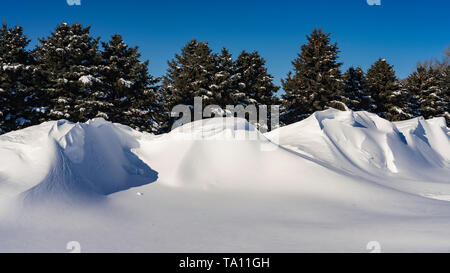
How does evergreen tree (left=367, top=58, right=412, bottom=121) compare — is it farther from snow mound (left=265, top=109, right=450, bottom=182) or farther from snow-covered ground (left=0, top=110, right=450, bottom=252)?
snow-covered ground (left=0, top=110, right=450, bottom=252)

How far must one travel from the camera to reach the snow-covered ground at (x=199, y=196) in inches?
147

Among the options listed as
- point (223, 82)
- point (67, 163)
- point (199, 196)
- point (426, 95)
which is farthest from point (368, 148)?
point (426, 95)

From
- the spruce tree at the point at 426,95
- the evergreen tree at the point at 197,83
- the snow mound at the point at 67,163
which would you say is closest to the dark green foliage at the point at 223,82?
the evergreen tree at the point at 197,83

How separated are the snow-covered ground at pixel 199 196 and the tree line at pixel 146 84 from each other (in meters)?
9.09

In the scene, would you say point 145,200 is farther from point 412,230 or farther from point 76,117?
point 76,117

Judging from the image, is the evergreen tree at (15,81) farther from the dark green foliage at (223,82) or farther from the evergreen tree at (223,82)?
the evergreen tree at (223,82)

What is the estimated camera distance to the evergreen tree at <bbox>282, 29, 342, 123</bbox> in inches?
972

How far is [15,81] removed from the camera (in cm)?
1853

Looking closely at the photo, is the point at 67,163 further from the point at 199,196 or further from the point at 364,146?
the point at 364,146

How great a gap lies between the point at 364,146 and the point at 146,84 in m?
16.0

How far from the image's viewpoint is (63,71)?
19391 millimetres

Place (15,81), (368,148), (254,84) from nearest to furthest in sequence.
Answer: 1. (368,148)
2. (15,81)
3. (254,84)

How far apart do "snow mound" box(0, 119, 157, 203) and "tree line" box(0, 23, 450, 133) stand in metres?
11.5
